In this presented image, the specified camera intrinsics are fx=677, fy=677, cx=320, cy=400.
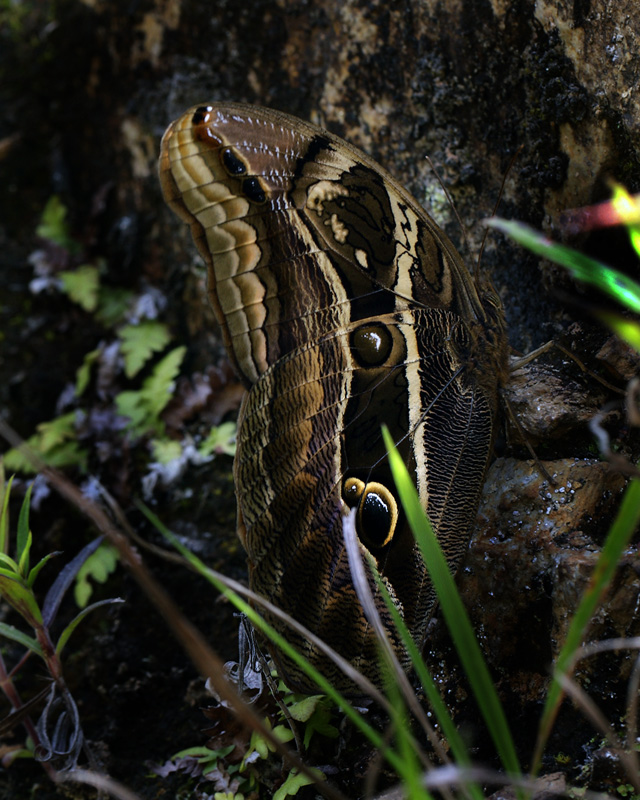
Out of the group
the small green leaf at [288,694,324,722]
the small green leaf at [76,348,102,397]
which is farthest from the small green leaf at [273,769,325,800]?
the small green leaf at [76,348,102,397]

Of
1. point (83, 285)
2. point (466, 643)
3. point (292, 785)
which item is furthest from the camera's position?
point (83, 285)

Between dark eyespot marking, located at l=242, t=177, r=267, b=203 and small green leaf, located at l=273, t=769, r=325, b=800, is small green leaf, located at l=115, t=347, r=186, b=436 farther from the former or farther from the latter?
small green leaf, located at l=273, t=769, r=325, b=800

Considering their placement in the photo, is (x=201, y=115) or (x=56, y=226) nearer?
(x=201, y=115)

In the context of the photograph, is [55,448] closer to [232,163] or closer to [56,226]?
Answer: [56,226]

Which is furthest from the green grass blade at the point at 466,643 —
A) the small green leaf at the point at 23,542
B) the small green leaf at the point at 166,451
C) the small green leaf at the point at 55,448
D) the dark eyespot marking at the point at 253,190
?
the small green leaf at the point at 55,448

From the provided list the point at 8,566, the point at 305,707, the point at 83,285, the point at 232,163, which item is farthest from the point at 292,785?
the point at 83,285

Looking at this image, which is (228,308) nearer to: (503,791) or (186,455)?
(186,455)

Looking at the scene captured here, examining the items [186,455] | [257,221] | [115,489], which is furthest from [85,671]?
[257,221]

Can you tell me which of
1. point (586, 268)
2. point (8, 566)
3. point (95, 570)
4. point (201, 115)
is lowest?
point (95, 570)
